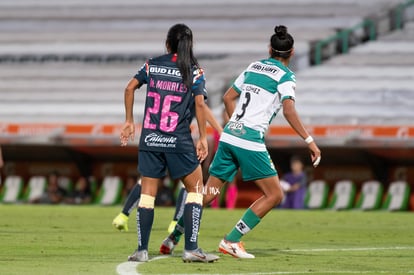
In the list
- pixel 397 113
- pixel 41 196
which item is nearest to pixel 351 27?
pixel 397 113

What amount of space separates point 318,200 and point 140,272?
1689 cm

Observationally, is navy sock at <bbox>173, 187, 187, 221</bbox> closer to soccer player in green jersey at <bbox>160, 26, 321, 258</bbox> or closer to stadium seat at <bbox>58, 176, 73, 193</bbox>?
soccer player in green jersey at <bbox>160, 26, 321, 258</bbox>

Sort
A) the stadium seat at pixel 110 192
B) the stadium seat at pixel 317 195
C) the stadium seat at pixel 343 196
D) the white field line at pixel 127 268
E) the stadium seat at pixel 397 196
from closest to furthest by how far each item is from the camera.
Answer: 1. the white field line at pixel 127 268
2. the stadium seat at pixel 397 196
3. the stadium seat at pixel 343 196
4. the stadium seat at pixel 317 195
5. the stadium seat at pixel 110 192

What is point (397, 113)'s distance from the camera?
26.5m

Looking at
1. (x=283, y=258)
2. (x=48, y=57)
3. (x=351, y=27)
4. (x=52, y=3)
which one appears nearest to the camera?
(x=283, y=258)

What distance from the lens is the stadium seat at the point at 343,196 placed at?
24.8 meters

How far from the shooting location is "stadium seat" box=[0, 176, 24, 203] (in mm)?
28562

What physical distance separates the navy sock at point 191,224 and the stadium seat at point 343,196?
15.4m

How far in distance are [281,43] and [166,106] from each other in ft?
5.06

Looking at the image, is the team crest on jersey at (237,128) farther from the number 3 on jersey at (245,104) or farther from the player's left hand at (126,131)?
the player's left hand at (126,131)

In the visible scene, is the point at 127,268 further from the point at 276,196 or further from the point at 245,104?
the point at 245,104

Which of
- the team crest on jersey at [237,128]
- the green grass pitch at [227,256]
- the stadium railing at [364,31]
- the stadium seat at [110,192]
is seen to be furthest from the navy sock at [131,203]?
the stadium railing at [364,31]

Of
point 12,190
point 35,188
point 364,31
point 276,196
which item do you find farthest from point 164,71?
point 364,31

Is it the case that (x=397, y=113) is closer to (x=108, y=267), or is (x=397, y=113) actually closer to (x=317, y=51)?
(x=317, y=51)
